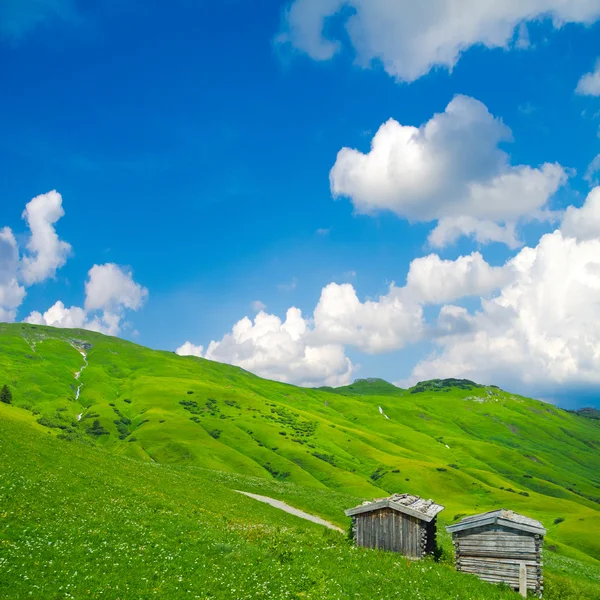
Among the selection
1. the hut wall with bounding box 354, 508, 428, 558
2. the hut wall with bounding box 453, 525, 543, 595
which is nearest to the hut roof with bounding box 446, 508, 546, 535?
the hut wall with bounding box 453, 525, 543, 595

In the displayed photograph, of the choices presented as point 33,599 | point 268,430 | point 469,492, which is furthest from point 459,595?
point 268,430

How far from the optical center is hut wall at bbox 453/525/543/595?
103 ft

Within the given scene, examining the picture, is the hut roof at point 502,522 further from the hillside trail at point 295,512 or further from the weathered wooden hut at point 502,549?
the hillside trail at point 295,512

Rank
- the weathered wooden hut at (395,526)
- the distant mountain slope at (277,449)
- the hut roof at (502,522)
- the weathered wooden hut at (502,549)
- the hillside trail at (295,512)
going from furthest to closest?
the distant mountain slope at (277,449), the hillside trail at (295,512), the weathered wooden hut at (395,526), the hut roof at (502,522), the weathered wooden hut at (502,549)

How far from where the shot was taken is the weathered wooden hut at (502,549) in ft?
103

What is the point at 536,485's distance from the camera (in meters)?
187

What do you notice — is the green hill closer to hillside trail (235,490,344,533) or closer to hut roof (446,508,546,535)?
hillside trail (235,490,344,533)

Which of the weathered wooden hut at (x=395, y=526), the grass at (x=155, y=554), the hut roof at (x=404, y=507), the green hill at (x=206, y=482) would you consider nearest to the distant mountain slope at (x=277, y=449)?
the green hill at (x=206, y=482)

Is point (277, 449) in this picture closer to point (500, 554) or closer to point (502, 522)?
point (500, 554)

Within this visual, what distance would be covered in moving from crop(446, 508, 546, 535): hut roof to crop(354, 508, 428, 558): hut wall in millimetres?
2832

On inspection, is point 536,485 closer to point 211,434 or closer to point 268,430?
point 268,430

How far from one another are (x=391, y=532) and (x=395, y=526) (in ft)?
1.87

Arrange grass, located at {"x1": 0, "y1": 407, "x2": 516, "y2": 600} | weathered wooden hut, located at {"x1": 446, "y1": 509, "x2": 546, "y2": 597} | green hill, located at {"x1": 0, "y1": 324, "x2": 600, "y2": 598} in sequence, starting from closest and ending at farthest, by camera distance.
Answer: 1. grass, located at {"x1": 0, "y1": 407, "x2": 516, "y2": 600}
2. green hill, located at {"x1": 0, "y1": 324, "x2": 600, "y2": 598}
3. weathered wooden hut, located at {"x1": 446, "y1": 509, "x2": 546, "y2": 597}

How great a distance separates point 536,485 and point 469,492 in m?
74.6
